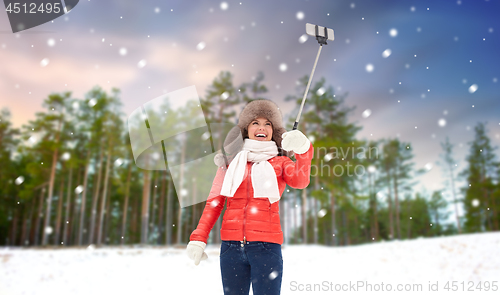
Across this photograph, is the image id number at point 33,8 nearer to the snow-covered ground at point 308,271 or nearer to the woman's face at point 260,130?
the woman's face at point 260,130

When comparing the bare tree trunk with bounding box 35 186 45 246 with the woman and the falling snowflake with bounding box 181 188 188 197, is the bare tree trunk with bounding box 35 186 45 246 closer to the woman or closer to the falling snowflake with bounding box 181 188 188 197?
the falling snowflake with bounding box 181 188 188 197

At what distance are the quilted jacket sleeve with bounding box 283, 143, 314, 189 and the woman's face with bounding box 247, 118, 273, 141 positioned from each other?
11.8 inches

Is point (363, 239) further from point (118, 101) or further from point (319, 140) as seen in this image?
point (118, 101)

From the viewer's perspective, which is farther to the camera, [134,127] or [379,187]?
[379,187]

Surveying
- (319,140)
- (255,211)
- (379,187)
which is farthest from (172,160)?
(379,187)

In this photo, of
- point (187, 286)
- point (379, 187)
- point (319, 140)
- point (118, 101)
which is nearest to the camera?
point (187, 286)

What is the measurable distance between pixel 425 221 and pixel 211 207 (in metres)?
30.5

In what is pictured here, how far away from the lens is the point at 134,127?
256cm

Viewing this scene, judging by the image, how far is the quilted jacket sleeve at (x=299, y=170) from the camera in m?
2.21

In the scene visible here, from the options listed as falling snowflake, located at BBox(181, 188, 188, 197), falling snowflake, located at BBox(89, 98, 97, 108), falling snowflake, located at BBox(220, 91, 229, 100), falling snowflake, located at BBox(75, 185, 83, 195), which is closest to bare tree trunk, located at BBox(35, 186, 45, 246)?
falling snowflake, located at BBox(75, 185, 83, 195)

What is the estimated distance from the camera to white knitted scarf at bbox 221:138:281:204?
2.16m

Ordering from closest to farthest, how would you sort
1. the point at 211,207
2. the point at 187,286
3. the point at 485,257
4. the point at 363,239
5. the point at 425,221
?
the point at 211,207 < the point at 187,286 < the point at 485,257 < the point at 363,239 < the point at 425,221

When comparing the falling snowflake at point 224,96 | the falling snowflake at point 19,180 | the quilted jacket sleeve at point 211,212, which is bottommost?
the quilted jacket sleeve at point 211,212
